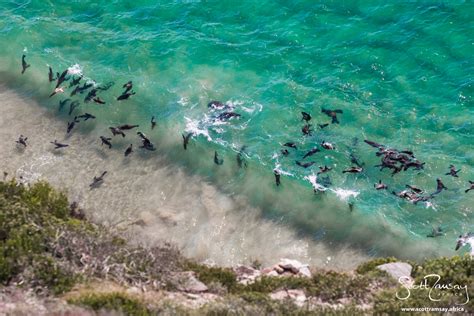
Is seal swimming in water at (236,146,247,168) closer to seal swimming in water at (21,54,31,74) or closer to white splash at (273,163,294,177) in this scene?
white splash at (273,163,294,177)

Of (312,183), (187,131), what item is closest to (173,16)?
(187,131)

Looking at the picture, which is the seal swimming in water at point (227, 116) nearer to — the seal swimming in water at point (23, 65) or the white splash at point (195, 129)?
the white splash at point (195, 129)

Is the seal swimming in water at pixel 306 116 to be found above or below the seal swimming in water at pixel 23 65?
below

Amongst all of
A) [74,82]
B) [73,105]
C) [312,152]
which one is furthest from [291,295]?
[74,82]

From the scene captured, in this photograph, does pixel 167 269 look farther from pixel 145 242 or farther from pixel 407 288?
pixel 407 288

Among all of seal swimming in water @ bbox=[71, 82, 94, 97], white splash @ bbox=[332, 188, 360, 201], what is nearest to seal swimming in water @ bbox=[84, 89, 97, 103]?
seal swimming in water @ bbox=[71, 82, 94, 97]

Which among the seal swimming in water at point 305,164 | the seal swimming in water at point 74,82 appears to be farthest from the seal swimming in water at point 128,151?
the seal swimming in water at point 305,164
